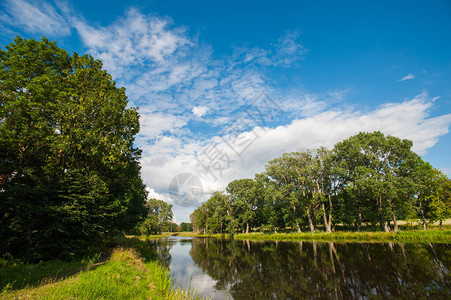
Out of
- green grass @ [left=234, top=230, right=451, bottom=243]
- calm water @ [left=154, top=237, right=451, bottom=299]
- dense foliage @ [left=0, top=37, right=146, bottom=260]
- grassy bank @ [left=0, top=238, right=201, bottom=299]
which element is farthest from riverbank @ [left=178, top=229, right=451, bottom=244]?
dense foliage @ [left=0, top=37, right=146, bottom=260]

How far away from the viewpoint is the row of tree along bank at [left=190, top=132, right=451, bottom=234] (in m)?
33.5

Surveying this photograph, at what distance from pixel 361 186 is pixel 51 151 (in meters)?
43.7

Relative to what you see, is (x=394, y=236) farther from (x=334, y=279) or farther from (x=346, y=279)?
(x=334, y=279)

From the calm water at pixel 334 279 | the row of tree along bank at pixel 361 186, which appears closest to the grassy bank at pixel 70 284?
the calm water at pixel 334 279

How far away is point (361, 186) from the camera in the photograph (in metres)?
34.8

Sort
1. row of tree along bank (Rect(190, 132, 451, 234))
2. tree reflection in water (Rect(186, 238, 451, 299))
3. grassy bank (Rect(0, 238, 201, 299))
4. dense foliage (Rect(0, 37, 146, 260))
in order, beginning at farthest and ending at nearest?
row of tree along bank (Rect(190, 132, 451, 234)) → dense foliage (Rect(0, 37, 146, 260)) → tree reflection in water (Rect(186, 238, 451, 299)) → grassy bank (Rect(0, 238, 201, 299))

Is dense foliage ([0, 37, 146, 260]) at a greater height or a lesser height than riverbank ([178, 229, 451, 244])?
greater

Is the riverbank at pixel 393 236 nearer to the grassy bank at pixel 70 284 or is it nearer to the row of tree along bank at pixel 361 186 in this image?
the row of tree along bank at pixel 361 186

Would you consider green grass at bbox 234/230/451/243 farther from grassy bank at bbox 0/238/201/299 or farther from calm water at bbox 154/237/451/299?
grassy bank at bbox 0/238/201/299

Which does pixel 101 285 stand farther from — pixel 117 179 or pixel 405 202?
pixel 405 202

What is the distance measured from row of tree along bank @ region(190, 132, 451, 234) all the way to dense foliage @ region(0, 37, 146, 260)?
36.8 metres

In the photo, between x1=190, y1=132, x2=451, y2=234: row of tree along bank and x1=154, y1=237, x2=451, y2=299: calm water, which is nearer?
x1=154, y1=237, x2=451, y2=299: calm water

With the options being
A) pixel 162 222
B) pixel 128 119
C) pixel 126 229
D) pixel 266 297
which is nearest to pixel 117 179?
pixel 128 119

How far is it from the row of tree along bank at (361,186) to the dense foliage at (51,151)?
3678cm
